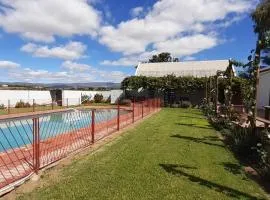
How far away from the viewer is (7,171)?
7090 mm

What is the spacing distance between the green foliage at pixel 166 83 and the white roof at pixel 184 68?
6724 millimetres

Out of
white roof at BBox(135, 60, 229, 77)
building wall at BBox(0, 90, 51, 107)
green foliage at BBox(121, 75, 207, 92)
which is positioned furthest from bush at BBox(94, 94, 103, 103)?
building wall at BBox(0, 90, 51, 107)

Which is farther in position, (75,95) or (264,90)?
(75,95)

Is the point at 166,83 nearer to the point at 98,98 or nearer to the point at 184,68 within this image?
the point at 184,68

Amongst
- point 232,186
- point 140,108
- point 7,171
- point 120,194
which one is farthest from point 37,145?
point 140,108

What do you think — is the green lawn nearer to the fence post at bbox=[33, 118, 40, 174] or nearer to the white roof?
the fence post at bbox=[33, 118, 40, 174]

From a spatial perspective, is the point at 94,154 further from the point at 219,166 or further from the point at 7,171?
the point at 219,166

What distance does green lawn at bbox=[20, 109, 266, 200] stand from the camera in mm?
5879

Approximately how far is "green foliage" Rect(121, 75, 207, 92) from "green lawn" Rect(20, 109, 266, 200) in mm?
26504

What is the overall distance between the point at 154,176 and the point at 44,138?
13.9 ft

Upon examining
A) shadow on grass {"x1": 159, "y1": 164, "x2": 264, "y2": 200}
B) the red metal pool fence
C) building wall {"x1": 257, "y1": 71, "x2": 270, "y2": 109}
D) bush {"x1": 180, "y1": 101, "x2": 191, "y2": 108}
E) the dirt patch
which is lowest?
bush {"x1": 180, "y1": 101, "x2": 191, "y2": 108}

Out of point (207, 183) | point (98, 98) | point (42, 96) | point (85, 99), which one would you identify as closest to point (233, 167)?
point (207, 183)

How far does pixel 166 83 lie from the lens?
37.6m

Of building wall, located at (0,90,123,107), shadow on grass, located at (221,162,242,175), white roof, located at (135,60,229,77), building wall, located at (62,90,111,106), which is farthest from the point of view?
white roof, located at (135,60,229,77)
